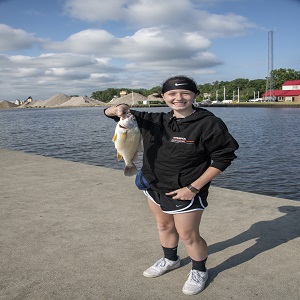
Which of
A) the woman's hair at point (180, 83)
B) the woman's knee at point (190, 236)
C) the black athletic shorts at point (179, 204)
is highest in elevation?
the woman's hair at point (180, 83)

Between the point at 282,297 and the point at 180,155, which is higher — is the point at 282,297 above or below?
below

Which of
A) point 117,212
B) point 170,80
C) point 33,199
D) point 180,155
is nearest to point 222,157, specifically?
point 180,155

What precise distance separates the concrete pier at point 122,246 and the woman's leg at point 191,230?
0.36 metres

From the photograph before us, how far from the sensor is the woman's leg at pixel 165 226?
3344 millimetres

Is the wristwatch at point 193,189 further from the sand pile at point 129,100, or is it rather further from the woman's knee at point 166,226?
the sand pile at point 129,100

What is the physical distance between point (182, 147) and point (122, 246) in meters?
1.72

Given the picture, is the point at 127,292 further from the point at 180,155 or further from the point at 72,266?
the point at 180,155

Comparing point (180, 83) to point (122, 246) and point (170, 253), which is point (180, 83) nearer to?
point (170, 253)

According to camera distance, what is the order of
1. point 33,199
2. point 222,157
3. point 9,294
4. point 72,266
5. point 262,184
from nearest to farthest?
point 222,157
point 9,294
point 72,266
point 33,199
point 262,184

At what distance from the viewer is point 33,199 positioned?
5.99m

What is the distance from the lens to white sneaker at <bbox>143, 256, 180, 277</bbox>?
11.3ft

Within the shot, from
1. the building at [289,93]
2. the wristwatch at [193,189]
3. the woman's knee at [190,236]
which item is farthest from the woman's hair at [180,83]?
the building at [289,93]

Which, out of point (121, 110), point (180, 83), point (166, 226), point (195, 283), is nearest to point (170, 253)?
point (166, 226)

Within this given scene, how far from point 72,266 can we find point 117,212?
1702 mm
